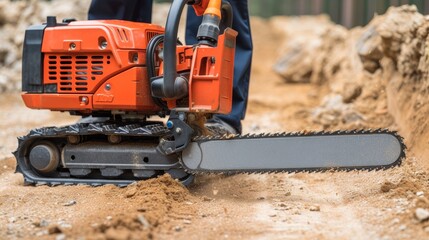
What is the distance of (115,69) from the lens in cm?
428

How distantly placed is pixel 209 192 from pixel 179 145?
Answer: 40cm

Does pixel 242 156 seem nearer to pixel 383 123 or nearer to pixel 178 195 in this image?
pixel 178 195

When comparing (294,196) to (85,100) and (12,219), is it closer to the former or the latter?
(85,100)

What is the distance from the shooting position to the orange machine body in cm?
413

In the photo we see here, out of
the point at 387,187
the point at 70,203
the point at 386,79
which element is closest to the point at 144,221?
the point at 70,203

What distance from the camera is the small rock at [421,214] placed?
10.7 feet

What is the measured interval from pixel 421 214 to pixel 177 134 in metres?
1.60

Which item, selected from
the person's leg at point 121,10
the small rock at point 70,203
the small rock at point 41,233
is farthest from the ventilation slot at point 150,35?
the small rock at point 41,233

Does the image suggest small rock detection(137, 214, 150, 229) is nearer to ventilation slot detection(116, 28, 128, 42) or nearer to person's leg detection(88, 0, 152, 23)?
ventilation slot detection(116, 28, 128, 42)

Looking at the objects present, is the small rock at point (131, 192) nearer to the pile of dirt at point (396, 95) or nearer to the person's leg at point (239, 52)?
the person's leg at point (239, 52)

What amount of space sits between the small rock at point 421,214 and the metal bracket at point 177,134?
1491mm

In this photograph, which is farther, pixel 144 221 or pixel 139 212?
pixel 139 212

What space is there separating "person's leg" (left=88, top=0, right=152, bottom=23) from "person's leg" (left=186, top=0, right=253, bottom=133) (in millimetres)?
410

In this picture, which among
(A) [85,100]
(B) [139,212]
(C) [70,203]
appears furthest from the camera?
(A) [85,100]
